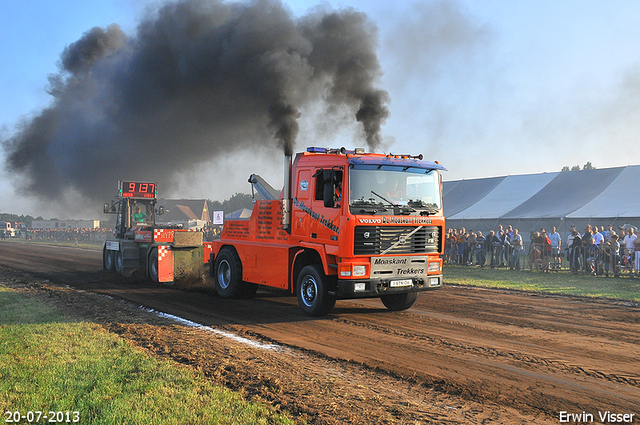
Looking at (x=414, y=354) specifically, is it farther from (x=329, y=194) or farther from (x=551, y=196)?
(x=551, y=196)

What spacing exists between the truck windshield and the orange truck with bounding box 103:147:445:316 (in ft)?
0.06

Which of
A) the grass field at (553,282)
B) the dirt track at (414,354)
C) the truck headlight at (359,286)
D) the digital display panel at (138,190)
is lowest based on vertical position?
the dirt track at (414,354)

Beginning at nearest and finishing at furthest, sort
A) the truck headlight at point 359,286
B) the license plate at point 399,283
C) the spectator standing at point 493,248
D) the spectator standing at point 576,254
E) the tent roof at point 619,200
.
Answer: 1. the truck headlight at point 359,286
2. the license plate at point 399,283
3. the spectator standing at point 576,254
4. the spectator standing at point 493,248
5. the tent roof at point 619,200

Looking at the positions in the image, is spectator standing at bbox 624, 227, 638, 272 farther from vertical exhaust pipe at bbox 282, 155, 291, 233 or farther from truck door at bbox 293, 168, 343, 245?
vertical exhaust pipe at bbox 282, 155, 291, 233

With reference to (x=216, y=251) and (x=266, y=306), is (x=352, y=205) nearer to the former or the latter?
(x=266, y=306)

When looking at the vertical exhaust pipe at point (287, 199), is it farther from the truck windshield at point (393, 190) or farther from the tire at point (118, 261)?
the tire at point (118, 261)

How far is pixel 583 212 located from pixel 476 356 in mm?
20073

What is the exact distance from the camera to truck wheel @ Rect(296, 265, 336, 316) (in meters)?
8.33

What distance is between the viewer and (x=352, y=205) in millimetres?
8016

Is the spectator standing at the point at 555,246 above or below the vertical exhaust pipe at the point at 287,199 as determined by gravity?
below

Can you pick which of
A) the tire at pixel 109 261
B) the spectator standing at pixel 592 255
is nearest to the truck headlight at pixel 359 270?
the tire at pixel 109 261

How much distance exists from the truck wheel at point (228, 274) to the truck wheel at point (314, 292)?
7.96 ft

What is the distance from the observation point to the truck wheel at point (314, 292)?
27.3ft

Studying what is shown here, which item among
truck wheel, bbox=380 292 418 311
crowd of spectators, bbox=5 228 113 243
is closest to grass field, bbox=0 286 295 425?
truck wheel, bbox=380 292 418 311
